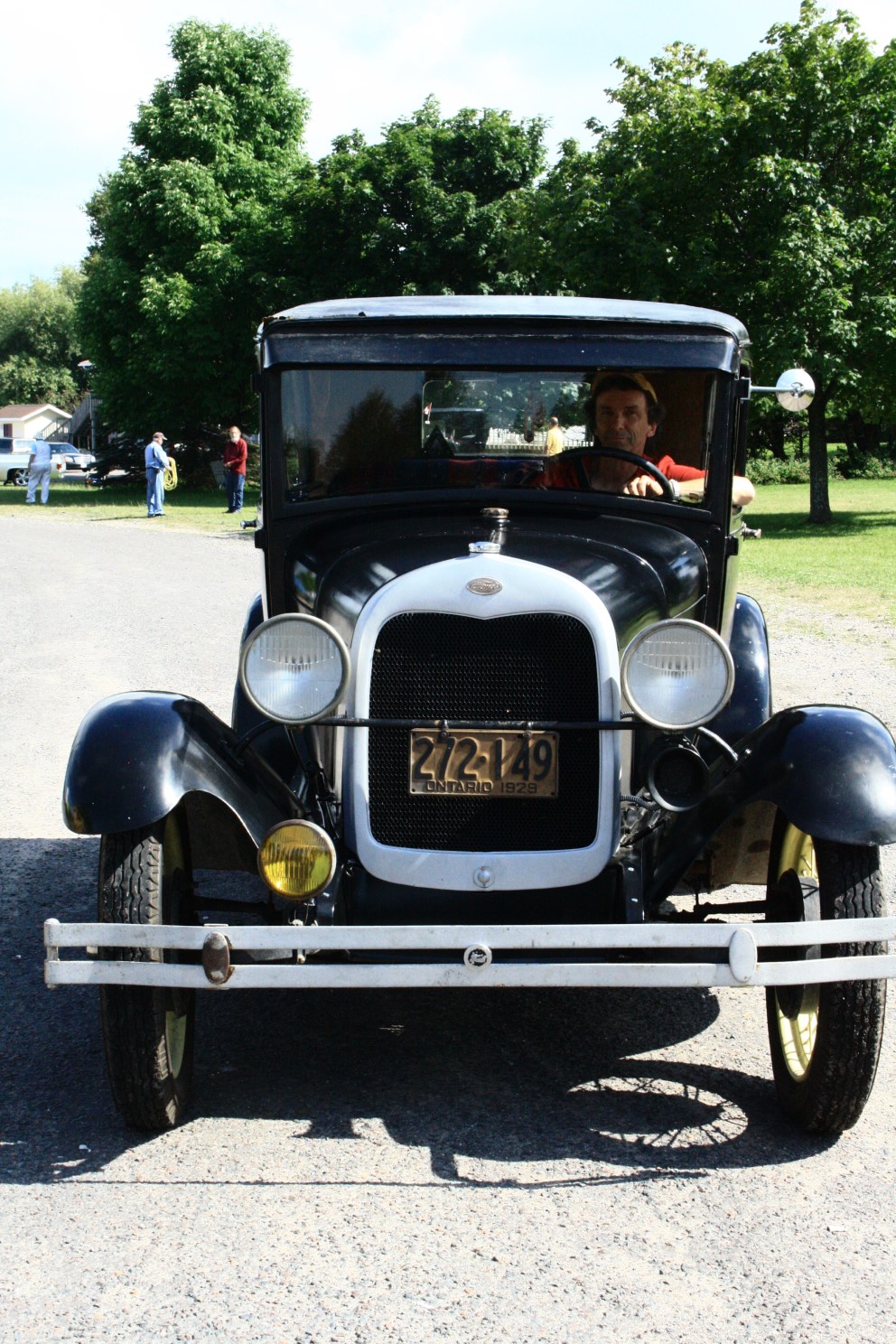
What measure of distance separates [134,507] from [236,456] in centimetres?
495

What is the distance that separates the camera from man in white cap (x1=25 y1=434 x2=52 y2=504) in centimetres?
3066

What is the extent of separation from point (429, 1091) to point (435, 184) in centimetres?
2981

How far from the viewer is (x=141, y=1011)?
3.30m

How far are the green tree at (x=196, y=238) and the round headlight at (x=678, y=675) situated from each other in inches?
1170

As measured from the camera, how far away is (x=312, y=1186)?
317 cm

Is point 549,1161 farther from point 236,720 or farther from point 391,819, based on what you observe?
point 236,720

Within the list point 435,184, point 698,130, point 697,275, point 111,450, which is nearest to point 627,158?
point 698,130

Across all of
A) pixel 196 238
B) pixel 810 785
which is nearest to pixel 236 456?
pixel 196 238

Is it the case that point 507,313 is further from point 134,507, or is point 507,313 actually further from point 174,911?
point 134,507

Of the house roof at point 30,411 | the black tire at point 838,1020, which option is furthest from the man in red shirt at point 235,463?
the house roof at point 30,411

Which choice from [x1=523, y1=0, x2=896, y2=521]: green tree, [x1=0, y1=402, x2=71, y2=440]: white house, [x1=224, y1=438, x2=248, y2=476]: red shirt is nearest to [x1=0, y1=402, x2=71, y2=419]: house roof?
[x1=0, y1=402, x2=71, y2=440]: white house

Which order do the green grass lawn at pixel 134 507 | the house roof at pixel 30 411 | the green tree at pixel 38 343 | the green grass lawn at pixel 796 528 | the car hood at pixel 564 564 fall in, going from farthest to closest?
the green tree at pixel 38 343, the house roof at pixel 30 411, the green grass lawn at pixel 134 507, the green grass lawn at pixel 796 528, the car hood at pixel 564 564

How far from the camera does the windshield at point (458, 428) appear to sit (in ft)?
13.8

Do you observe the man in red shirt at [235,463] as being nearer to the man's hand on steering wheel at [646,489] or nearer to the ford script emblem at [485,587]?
the man's hand on steering wheel at [646,489]
